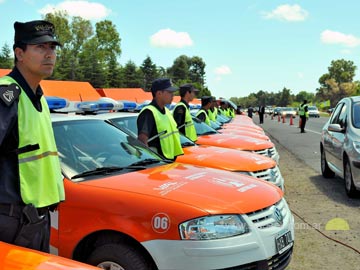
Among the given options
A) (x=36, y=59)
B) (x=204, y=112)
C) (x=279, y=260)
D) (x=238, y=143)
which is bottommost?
(x=279, y=260)

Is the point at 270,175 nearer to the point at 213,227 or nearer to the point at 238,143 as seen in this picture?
the point at 238,143

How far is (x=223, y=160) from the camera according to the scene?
5684 millimetres

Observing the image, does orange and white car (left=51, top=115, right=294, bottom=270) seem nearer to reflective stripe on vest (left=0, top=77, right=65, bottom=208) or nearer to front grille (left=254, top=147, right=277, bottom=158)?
reflective stripe on vest (left=0, top=77, right=65, bottom=208)

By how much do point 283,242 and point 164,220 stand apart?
3.30 ft

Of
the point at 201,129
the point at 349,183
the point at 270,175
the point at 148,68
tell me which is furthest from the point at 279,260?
the point at 148,68

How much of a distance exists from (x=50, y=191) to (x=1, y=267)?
2.50 ft

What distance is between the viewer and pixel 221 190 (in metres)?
3.45

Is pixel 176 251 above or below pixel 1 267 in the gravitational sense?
below

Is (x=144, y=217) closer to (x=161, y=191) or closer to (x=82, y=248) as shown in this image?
(x=161, y=191)

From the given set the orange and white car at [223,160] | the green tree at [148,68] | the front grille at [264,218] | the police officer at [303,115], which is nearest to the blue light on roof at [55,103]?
the orange and white car at [223,160]

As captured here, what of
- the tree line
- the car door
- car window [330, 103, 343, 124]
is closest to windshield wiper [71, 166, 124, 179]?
the car door

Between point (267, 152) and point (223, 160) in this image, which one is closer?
point (223, 160)

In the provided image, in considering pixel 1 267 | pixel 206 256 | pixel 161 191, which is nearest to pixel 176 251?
pixel 206 256

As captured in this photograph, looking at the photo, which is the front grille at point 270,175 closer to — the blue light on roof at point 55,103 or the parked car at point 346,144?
the parked car at point 346,144
